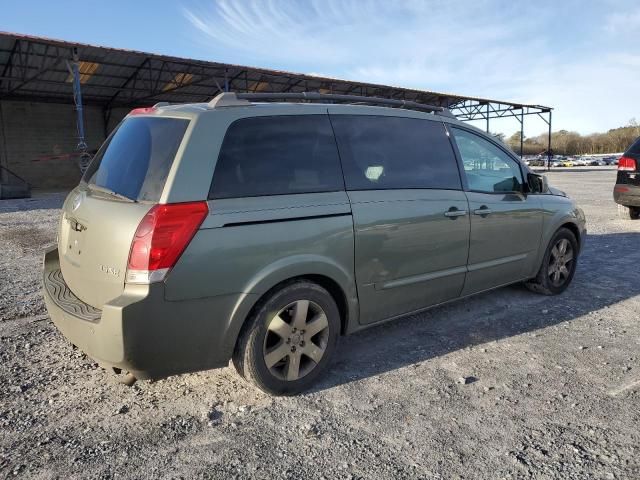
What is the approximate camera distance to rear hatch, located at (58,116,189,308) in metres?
2.61

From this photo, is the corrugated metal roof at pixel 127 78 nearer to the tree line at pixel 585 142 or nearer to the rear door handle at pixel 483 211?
the rear door handle at pixel 483 211

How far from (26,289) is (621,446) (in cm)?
530

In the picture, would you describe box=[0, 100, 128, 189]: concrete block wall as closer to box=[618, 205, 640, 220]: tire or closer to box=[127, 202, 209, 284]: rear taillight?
box=[618, 205, 640, 220]: tire

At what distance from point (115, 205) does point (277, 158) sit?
3.16 feet

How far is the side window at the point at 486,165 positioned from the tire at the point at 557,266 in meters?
0.82

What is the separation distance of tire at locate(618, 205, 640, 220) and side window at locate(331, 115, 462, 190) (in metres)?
7.71

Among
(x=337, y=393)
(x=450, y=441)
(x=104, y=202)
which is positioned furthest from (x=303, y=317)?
(x=104, y=202)

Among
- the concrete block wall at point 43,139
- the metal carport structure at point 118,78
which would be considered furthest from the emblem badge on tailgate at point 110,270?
the concrete block wall at point 43,139

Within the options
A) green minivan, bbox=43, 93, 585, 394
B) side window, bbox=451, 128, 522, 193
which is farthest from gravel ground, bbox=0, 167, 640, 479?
side window, bbox=451, 128, 522, 193

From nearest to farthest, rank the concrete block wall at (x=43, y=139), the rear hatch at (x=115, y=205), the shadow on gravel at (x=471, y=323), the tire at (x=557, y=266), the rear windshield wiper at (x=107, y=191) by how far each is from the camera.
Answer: the rear hatch at (x=115, y=205) < the rear windshield wiper at (x=107, y=191) < the shadow on gravel at (x=471, y=323) < the tire at (x=557, y=266) < the concrete block wall at (x=43, y=139)

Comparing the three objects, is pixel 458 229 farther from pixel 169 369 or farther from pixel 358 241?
pixel 169 369

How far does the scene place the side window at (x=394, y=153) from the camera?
10.9ft

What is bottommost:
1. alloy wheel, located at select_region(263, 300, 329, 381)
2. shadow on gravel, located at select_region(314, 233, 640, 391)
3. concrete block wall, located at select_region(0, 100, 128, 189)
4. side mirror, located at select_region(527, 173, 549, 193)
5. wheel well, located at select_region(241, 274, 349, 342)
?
shadow on gravel, located at select_region(314, 233, 640, 391)

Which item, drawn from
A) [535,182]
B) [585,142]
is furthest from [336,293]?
[585,142]
